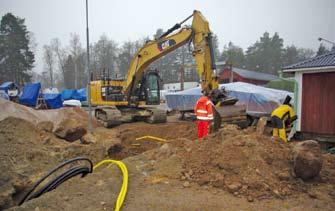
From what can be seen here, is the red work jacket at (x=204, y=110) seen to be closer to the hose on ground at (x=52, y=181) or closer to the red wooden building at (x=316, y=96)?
the hose on ground at (x=52, y=181)

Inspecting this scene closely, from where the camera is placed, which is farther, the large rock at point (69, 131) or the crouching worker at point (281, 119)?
the large rock at point (69, 131)

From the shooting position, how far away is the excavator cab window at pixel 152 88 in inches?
576

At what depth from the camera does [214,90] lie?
399 inches

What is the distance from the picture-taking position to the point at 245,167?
5055mm

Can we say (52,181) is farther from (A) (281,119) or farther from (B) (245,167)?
(A) (281,119)

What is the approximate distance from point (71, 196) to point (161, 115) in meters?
10.0

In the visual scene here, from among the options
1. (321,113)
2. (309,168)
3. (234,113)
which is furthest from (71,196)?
(321,113)

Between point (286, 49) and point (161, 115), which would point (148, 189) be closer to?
point (161, 115)

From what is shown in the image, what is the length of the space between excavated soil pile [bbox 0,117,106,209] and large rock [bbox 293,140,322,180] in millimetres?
4466

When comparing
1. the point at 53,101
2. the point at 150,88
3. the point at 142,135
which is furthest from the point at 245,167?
the point at 53,101

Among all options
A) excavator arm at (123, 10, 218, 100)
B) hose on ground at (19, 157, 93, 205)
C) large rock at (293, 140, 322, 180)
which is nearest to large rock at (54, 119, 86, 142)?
hose on ground at (19, 157, 93, 205)

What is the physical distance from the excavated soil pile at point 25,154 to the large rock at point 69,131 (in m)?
0.40

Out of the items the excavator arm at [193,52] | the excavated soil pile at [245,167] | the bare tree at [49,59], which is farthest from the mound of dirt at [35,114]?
the bare tree at [49,59]

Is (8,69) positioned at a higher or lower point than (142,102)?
higher
